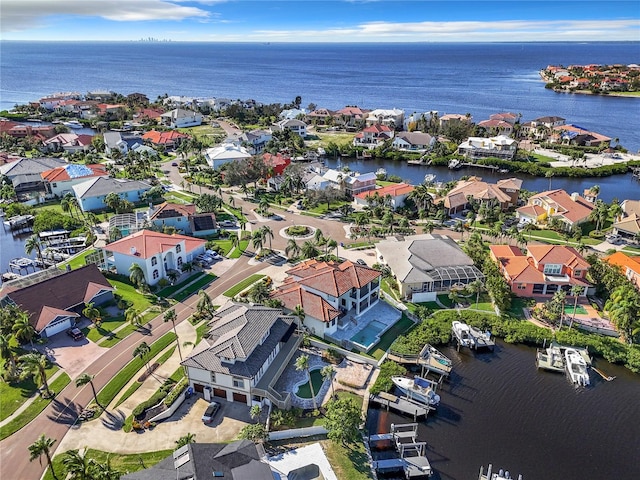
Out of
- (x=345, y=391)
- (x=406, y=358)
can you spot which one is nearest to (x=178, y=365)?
(x=345, y=391)

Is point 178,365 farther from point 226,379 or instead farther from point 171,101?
point 171,101

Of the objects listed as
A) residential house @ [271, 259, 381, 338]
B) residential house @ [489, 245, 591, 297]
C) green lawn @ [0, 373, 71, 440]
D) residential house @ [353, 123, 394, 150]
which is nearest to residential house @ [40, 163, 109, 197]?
→ residential house @ [271, 259, 381, 338]

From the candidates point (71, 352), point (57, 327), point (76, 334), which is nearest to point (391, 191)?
point (76, 334)

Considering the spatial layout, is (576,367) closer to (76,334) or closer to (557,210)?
(557,210)

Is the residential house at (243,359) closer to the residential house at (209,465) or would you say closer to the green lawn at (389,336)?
the residential house at (209,465)

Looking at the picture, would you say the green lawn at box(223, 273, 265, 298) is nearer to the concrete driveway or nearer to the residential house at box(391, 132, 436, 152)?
the concrete driveway
